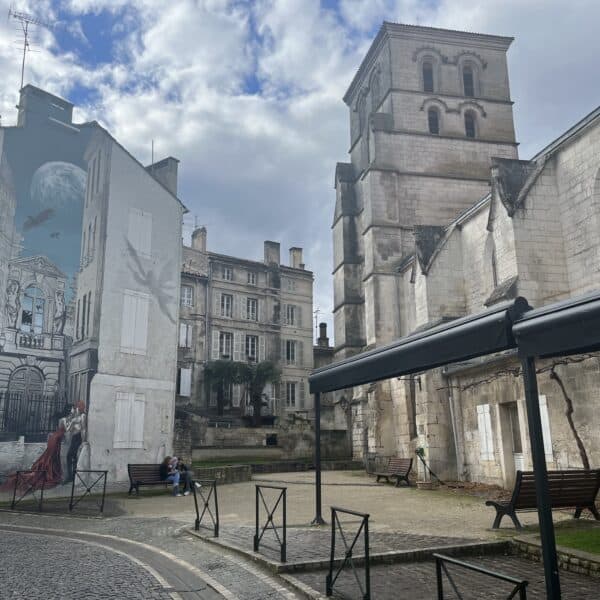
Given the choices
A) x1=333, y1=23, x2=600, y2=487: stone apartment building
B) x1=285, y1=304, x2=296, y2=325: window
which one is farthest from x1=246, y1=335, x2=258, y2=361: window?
x1=333, y1=23, x2=600, y2=487: stone apartment building

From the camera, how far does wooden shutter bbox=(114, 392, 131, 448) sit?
51.1ft

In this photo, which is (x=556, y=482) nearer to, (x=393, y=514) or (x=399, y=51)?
(x=393, y=514)

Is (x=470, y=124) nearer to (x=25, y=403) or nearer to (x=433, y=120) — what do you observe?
(x=433, y=120)

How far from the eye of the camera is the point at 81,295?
16.0 m

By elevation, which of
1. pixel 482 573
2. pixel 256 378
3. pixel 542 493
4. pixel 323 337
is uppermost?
pixel 323 337

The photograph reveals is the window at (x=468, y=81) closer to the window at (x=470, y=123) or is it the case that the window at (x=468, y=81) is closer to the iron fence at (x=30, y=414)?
the window at (x=470, y=123)

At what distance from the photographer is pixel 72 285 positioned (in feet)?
52.6

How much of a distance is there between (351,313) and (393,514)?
19022mm

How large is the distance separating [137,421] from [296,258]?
26.0 m

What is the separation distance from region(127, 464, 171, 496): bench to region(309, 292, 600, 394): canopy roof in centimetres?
917

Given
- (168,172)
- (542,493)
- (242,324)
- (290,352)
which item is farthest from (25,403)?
(290,352)

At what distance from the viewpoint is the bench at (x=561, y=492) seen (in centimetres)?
771

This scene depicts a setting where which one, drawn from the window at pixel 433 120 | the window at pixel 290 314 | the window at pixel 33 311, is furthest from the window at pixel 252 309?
the window at pixel 33 311

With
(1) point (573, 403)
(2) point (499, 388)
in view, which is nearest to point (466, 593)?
(1) point (573, 403)
